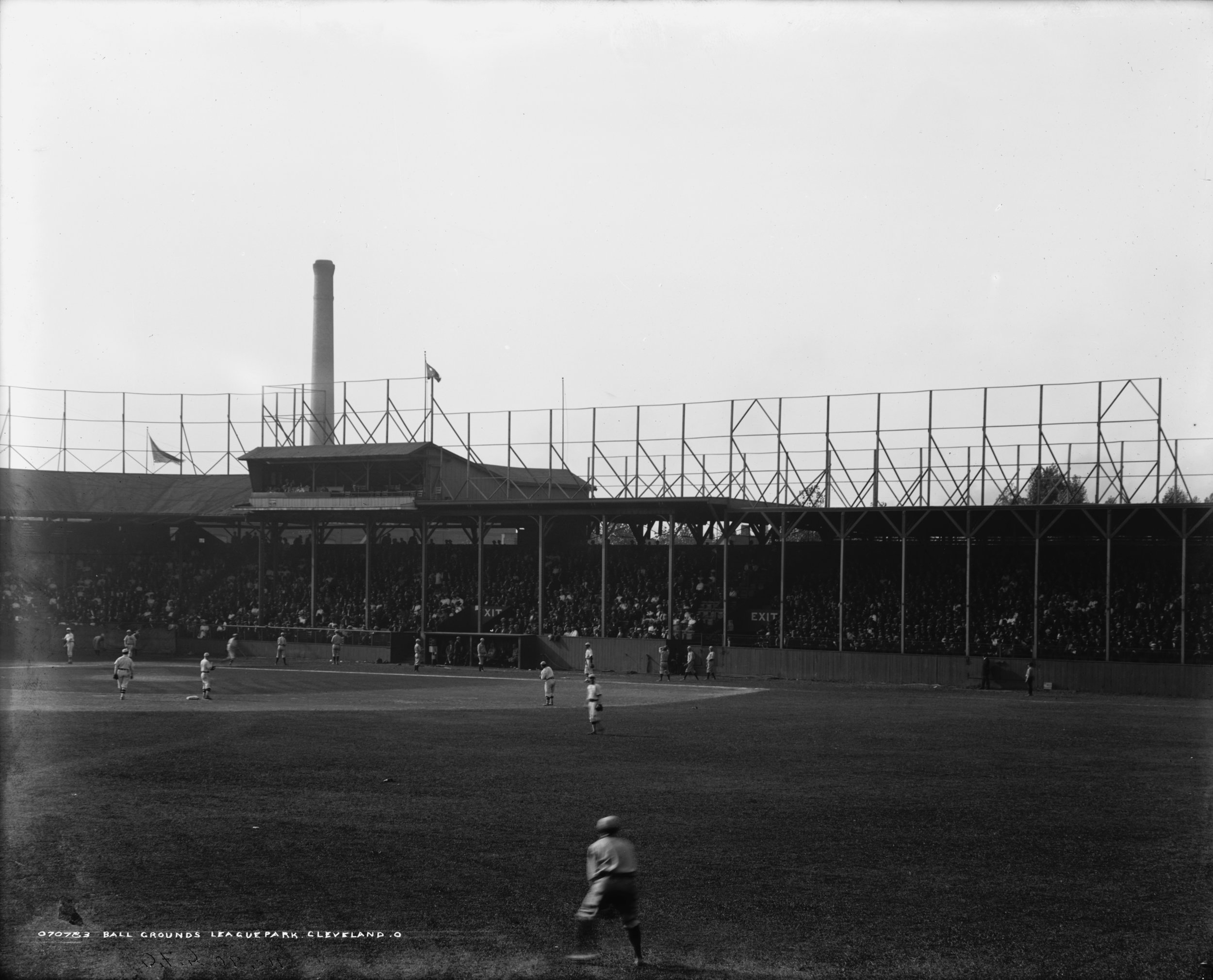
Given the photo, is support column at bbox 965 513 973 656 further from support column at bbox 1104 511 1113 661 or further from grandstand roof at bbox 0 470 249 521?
grandstand roof at bbox 0 470 249 521

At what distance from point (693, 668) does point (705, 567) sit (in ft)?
27.0

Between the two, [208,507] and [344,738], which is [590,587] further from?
[344,738]

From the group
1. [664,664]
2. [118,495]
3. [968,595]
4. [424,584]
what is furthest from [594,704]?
[118,495]

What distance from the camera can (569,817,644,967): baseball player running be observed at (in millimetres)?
11875

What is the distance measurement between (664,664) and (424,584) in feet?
49.5

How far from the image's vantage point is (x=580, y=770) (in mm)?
24297

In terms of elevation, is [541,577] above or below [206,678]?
above

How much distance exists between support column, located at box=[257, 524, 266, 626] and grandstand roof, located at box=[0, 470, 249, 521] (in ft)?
Answer: 8.94

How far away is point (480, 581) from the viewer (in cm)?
5897

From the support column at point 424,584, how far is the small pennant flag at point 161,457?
21.2 metres

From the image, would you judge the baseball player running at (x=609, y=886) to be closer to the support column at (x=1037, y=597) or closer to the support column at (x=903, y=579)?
the support column at (x=1037, y=597)

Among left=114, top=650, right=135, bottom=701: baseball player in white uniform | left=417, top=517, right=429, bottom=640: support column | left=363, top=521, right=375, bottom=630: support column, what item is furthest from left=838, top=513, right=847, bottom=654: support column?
left=114, top=650, right=135, bottom=701: baseball player in white uniform

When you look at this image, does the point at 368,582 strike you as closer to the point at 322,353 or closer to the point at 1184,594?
the point at 322,353

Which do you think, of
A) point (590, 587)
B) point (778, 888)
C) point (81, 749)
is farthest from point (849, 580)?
point (778, 888)
